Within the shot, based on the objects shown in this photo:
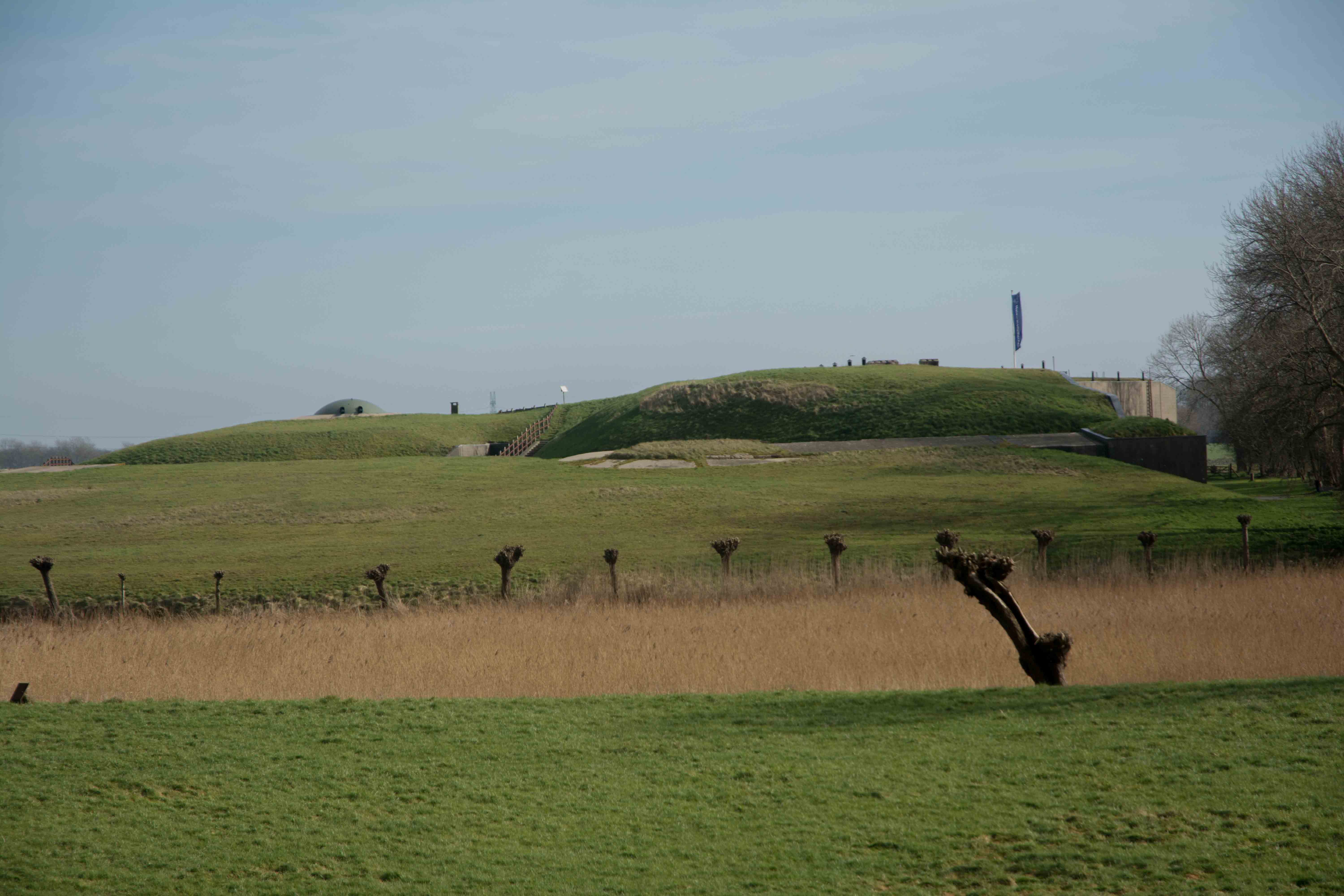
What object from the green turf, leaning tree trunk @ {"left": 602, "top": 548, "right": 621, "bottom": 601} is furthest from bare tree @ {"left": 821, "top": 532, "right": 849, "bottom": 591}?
the green turf

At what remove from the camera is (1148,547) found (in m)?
21.5

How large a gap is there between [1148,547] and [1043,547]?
81.8 inches

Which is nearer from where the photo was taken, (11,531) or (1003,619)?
(1003,619)

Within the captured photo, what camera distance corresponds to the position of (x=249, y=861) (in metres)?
6.24

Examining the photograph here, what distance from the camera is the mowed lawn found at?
24250 millimetres

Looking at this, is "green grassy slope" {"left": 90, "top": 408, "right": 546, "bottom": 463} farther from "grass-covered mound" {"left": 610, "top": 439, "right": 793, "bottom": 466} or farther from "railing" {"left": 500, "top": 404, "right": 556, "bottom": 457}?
"grass-covered mound" {"left": 610, "top": 439, "right": 793, "bottom": 466}

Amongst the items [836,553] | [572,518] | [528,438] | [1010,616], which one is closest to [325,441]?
[528,438]

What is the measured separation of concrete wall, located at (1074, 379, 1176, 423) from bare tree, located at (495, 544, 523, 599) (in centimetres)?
5923

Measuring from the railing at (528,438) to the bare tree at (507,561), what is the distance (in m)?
41.3

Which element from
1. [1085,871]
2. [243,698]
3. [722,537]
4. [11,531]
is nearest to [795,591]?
[722,537]

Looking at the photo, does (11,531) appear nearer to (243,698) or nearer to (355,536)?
(355,536)

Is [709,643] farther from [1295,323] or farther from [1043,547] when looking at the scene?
[1295,323]

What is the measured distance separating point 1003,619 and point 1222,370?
189 feet

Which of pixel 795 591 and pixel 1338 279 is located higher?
pixel 1338 279
